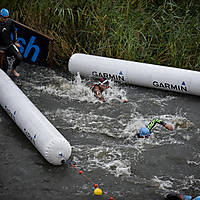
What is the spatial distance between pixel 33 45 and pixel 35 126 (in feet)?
14.1

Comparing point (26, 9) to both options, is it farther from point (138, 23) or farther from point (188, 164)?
point (188, 164)

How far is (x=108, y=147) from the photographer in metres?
6.66

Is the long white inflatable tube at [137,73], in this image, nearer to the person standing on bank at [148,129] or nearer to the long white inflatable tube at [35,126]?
the person standing on bank at [148,129]

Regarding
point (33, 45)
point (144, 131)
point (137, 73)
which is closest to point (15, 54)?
point (33, 45)

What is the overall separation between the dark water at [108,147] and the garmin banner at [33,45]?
1.14 meters

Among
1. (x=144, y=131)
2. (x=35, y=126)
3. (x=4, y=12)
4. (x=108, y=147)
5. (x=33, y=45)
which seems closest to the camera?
(x=35, y=126)

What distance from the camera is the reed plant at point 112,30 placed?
10125mm

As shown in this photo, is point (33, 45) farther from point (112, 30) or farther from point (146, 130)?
point (146, 130)

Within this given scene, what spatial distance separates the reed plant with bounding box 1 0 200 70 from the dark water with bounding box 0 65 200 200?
4.54ft

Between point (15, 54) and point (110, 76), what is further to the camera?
point (110, 76)

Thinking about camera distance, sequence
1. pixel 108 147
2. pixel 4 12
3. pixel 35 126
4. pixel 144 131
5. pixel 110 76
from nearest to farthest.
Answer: pixel 35 126 < pixel 108 147 < pixel 144 131 < pixel 4 12 < pixel 110 76

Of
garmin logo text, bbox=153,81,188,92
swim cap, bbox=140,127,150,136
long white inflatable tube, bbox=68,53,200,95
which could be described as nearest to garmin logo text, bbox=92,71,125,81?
long white inflatable tube, bbox=68,53,200,95

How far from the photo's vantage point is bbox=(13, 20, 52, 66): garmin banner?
1002cm

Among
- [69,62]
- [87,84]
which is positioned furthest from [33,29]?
[87,84]
